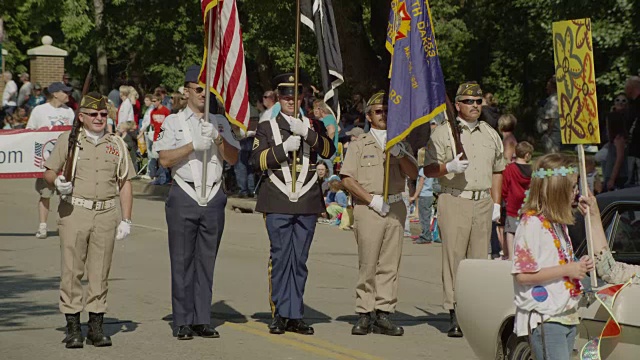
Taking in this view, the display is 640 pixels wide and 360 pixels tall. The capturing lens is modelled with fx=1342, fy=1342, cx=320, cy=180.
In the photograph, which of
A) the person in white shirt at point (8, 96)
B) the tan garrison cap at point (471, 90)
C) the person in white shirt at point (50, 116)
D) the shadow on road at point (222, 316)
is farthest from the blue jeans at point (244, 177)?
the person in white shirt at point (8, 96)

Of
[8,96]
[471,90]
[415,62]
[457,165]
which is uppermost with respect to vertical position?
[8,96]

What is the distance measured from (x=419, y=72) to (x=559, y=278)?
4.58 meters

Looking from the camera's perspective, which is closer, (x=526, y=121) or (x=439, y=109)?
(x=439, y=109)

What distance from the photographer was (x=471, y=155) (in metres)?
11.0

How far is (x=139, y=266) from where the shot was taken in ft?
50.1

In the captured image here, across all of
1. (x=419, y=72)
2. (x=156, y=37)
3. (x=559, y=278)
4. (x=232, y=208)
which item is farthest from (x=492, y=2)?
(x=559, y=278)

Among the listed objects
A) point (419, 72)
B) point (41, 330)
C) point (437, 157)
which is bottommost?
point (41, 330)

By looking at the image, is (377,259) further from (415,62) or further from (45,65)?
(45,65)

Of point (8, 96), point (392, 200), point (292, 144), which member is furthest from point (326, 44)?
point (8, 96)

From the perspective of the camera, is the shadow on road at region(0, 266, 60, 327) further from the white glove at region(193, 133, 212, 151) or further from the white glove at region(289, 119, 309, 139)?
the white glove at region(289, 119, 309, 139)

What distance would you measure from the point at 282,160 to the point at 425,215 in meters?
7.52

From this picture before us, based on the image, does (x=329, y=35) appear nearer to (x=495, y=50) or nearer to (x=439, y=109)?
(x=439, y=109)

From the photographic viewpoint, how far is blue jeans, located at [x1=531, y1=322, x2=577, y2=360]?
22.1 feet

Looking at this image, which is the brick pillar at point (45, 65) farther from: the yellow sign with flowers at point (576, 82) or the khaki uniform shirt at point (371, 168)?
the yellow sign with flowers at point (576, 82)
